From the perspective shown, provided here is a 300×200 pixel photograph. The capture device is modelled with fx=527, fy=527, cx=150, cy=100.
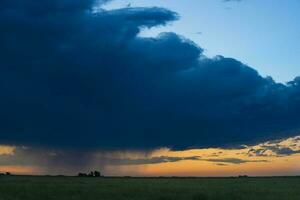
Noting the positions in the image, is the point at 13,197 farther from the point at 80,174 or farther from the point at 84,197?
the point at 80,174

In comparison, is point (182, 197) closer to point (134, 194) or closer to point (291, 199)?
point (134, 194)

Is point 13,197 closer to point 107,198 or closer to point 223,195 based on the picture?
point 107,198

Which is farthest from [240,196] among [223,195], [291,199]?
[291,199]

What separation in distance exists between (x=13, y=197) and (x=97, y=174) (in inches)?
2863

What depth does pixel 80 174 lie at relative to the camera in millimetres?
106375

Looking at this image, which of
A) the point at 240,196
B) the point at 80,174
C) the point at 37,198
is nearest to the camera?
the point at 37,198

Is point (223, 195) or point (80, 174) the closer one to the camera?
point (223, 195)

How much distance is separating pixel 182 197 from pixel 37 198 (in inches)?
411

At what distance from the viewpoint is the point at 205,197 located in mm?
38219

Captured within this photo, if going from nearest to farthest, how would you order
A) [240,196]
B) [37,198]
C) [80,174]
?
1. [37,198]
2. [240,196]
3. [80,174]

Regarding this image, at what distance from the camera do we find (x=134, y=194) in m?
41.3

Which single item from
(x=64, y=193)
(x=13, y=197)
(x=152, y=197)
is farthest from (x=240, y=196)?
(x=13, y=197)

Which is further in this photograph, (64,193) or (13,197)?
(64,193)

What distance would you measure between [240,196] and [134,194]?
819cm
